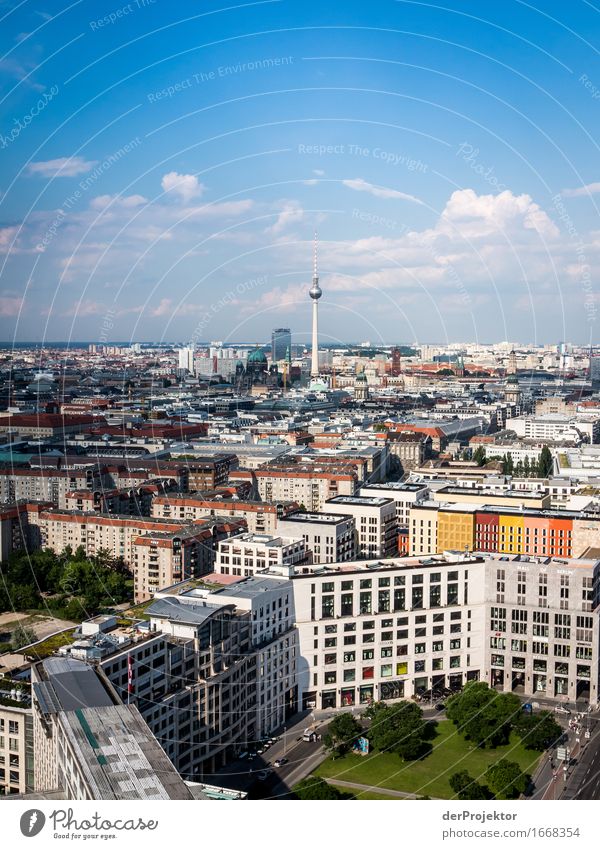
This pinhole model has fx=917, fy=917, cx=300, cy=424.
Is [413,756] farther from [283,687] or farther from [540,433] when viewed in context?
[540,433]

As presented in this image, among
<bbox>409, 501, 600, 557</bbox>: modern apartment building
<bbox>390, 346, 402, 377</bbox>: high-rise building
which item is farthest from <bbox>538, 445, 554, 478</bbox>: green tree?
<bbox>390, 346, 402, 377</bbox>: high-rise building

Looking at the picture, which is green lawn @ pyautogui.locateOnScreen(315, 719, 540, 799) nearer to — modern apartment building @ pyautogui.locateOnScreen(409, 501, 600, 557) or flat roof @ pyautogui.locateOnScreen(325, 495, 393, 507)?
modern apartment building @ pyautogui.locateOnScreen(409, 501, 600, 557)

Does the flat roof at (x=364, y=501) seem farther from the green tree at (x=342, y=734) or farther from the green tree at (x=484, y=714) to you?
the green tree at (x=342, y=734)

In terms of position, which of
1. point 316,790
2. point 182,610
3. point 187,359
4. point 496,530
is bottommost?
point 316,790

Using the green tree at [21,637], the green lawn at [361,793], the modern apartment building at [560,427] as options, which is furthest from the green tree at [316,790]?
the modern apartment building at [560,427]

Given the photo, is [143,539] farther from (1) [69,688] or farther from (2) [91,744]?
(2) [91,744]

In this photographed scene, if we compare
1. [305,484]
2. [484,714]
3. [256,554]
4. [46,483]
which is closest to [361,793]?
[484,714]

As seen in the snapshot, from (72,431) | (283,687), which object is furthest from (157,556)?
(72,431)
